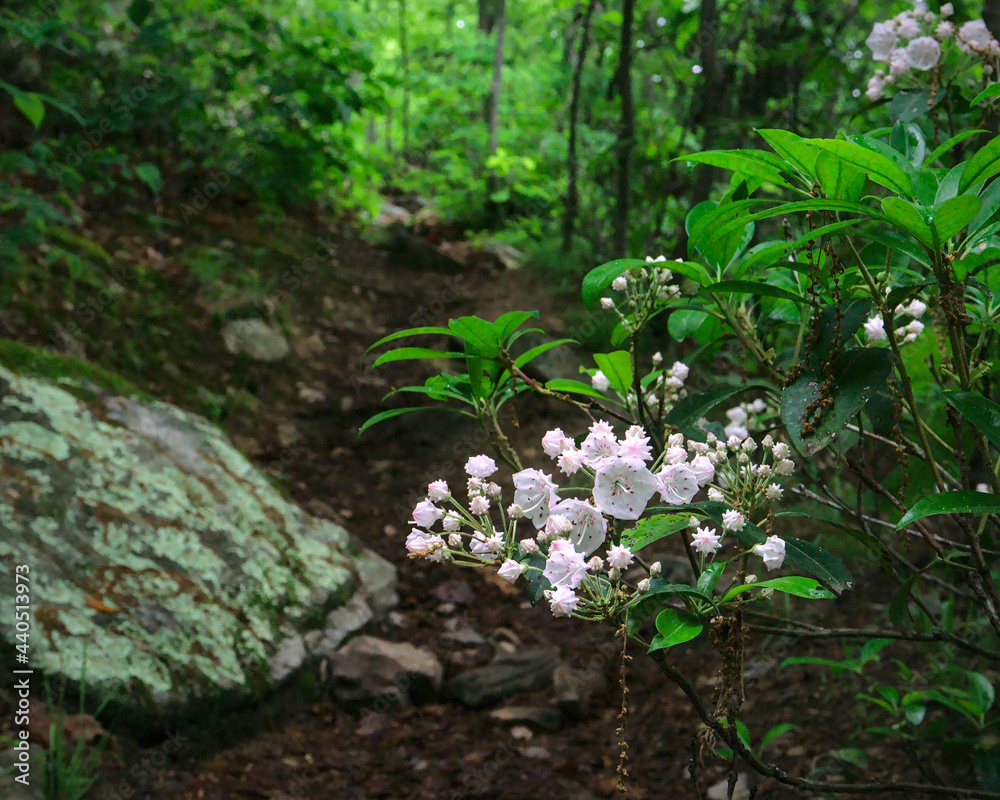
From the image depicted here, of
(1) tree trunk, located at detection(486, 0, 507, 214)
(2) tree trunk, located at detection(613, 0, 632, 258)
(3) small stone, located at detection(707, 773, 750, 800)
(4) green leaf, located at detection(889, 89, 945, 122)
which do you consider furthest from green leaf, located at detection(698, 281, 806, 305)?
(1) tree trunk, located at detection(486, 0, 507, 214)

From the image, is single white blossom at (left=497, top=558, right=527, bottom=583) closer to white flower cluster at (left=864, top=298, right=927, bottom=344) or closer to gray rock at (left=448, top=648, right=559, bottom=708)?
white flower cluster at (left=864, top=298, right=927, bottom=344)

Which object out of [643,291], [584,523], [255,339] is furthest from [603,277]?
[255,339]

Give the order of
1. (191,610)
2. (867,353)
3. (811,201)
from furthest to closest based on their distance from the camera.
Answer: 1. (191,610)
2. (867,353)
3. (811,201)

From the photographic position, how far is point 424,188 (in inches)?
361

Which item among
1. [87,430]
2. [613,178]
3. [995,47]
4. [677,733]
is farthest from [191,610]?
[613,178]

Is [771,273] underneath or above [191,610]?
above

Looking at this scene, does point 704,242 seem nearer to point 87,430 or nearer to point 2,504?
point 2,504

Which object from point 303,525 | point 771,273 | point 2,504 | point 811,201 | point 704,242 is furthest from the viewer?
point 303,525

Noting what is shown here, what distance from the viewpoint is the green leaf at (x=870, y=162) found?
2.66 feet

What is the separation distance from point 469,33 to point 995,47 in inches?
444

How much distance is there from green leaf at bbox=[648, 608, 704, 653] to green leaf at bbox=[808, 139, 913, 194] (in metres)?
0.54

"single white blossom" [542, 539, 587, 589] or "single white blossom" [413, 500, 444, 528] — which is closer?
"single white blossom" [542, 539, 587, 589]

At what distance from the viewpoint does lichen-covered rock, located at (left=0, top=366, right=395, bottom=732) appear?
7.17 feet

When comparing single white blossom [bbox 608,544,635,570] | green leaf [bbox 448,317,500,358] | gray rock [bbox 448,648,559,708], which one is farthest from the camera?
gray rock [bbox 448,648,559,708]
